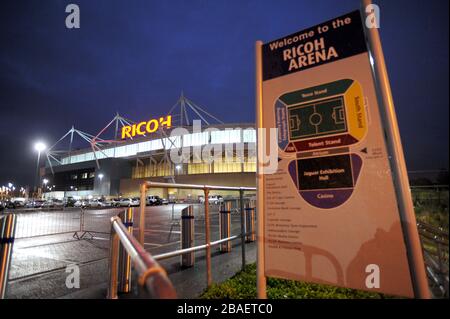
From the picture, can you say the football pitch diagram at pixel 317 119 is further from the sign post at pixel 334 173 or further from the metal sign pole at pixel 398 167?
the metal sign pole at pixel 398 167

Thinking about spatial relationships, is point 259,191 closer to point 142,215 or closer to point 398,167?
point 398,167

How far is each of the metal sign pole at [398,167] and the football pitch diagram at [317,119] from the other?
330 millimetres

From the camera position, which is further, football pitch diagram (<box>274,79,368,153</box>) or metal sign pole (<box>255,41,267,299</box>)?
metal sign pole (<box>255,41,267,299</box>)

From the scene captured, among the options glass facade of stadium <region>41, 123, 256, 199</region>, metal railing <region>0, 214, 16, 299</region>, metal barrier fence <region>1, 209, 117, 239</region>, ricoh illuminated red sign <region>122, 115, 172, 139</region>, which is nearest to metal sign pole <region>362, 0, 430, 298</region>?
metal railing <region>0, 214, 16, 299</region>

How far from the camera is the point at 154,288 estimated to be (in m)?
1.18

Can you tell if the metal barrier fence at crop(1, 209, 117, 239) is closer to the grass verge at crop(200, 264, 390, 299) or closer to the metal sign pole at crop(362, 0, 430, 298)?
the grass verge at crop(200, 264, 390, 299)

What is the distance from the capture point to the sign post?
2.03 m

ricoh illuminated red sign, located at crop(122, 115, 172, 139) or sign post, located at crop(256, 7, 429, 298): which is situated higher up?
ricoh illuminated red sign, located at crop(122, 115, 172, 139)

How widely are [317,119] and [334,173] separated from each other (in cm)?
53

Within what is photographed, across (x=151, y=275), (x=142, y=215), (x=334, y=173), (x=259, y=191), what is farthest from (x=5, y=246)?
(x=334, y=173)

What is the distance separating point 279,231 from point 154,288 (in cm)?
161

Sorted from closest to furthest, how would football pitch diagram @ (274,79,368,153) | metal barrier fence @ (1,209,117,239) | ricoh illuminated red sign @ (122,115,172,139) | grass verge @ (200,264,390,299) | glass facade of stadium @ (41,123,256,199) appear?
football pitch diagram @ (274,79,368,153) < grass verge @ (200,264,390,299) < metal barrier fence @ (1,209,117,239) < glass facade of stadium @ (41,123,256,199) < ricoh illuminated red sign @ (122,115,172,139)

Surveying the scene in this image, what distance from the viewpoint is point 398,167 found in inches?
79.0
